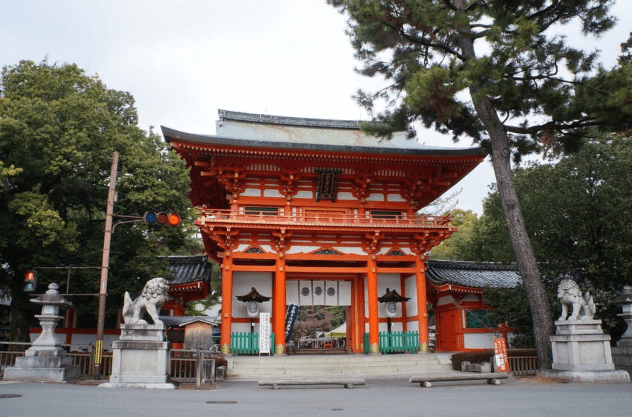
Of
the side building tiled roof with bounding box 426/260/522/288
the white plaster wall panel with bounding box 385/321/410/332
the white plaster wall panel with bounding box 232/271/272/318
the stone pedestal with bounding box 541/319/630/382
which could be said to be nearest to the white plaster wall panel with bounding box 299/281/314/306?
the white plaster wall panel with bounding box 232/271/272/318

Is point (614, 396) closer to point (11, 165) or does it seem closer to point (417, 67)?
point (417, 67)

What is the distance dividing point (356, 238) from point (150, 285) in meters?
8.99

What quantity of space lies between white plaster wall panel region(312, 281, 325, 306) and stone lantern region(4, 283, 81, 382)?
9283 millimetres

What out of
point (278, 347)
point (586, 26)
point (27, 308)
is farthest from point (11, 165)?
point (586, 26)

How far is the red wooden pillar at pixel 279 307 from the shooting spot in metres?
16.8

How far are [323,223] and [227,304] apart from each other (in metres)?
4.38

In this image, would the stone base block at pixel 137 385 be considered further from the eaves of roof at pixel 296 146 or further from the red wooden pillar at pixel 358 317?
the red wooden pillar at pixel 358 317

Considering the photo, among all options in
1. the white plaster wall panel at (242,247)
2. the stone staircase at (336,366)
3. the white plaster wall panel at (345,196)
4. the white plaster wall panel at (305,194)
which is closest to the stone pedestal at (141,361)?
the stone staircase at (336,366)

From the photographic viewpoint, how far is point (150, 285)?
37.9 ft

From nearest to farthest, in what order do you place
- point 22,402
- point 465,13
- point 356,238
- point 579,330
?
1. point 22,402
2. point 579,330
3. point 465,13
4. point 356,238

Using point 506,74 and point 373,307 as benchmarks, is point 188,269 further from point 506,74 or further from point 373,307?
point 506,74

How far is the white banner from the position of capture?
16516 mm

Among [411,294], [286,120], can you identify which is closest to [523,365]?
[411,294]

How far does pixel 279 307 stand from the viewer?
17.2 meters
